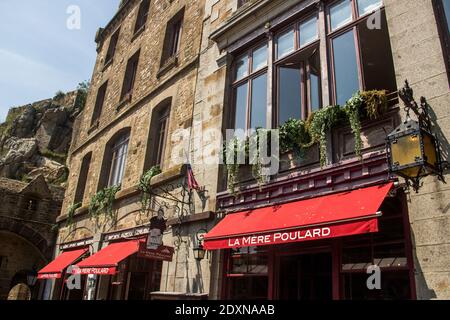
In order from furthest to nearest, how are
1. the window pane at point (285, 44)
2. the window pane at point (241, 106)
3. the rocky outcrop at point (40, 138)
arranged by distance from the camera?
the rocky outcrop at point (40, 138) < the window pane at point (241, 106) < the window pane at point (285, 44)

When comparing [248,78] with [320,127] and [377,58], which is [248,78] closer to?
[320,127]

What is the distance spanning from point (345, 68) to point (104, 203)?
27.3 ft

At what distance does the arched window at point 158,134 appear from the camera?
10663 millimetres

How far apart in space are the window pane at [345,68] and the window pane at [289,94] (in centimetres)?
84

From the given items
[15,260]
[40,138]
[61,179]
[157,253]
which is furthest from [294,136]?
[40,138]

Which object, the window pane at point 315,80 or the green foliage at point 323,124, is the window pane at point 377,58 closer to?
the green foliage at point 323,124

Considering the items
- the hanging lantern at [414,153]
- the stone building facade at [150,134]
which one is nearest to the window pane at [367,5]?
the hanging lantern at [414,153]

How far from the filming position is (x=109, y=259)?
880 cm

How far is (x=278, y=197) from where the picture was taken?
657 centimetres

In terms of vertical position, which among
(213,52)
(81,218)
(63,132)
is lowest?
(81,218)

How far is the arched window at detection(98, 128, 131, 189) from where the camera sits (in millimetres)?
12500
